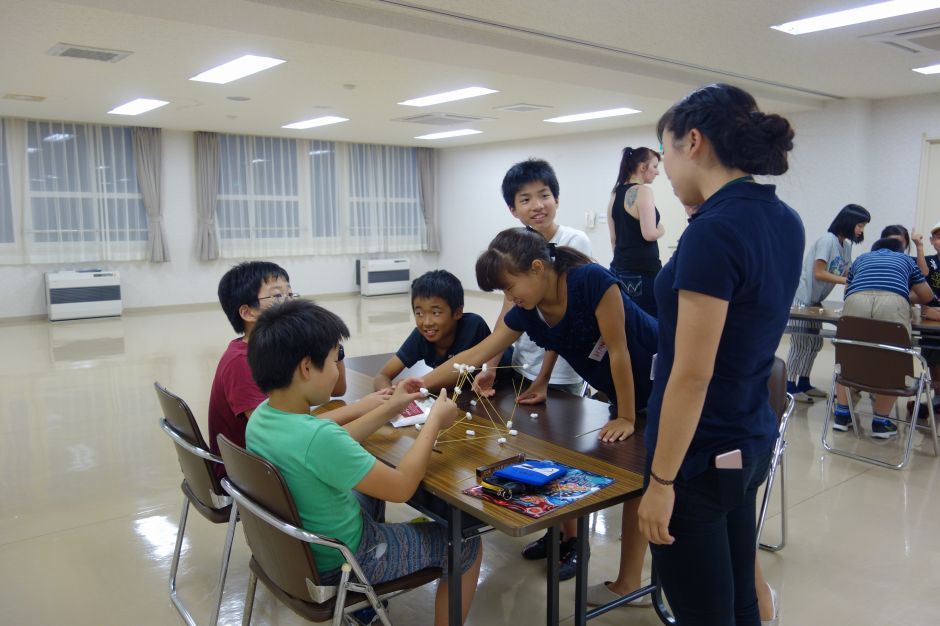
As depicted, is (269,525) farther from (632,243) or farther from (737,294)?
(632,243)

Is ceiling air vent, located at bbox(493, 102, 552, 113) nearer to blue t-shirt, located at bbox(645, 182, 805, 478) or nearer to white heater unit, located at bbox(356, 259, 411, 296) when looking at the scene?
white heater unit, located at bbox(356, 259, 411, 296)

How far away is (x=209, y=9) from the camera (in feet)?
13.3

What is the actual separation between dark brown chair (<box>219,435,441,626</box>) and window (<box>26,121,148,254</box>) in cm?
949

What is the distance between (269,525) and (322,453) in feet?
0.75

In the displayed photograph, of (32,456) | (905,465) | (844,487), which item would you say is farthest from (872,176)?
(32,456)

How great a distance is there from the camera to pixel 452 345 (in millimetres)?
2912

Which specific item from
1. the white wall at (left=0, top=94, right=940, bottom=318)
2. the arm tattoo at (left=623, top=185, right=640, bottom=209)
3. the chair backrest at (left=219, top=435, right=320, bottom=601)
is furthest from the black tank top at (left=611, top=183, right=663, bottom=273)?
the chair backrest at (left=219, top=435, right=320, bottom=601)

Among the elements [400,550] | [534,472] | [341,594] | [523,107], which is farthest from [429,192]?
[341,594]

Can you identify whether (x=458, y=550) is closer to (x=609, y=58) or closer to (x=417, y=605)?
(x=417, y=605)

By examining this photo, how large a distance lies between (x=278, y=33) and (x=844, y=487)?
440 centimetres

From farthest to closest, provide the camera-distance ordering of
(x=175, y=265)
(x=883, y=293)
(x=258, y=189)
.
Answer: (x=258, y=189) < (x=175, y=265) < (x=883, y=293)

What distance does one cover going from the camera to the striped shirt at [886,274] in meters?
4.30

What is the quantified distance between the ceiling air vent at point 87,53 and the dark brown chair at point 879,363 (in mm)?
5495

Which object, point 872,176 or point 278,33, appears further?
point 872,176
